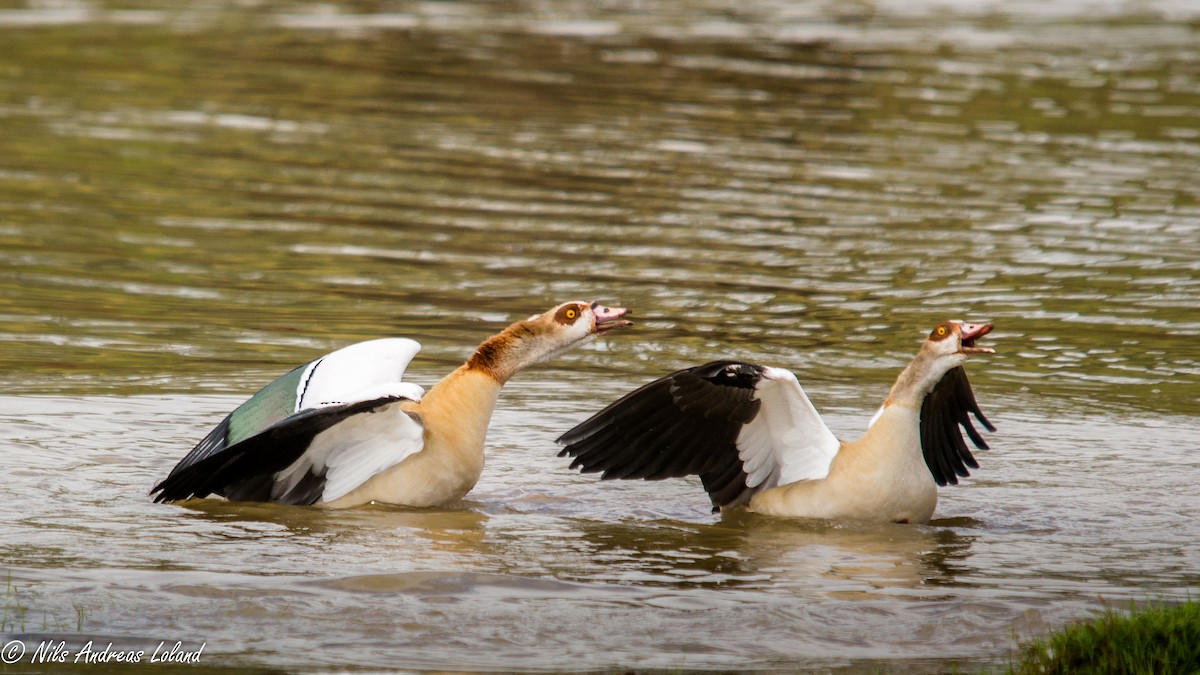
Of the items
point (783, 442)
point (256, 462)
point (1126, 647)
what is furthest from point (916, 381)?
point (256, 462)

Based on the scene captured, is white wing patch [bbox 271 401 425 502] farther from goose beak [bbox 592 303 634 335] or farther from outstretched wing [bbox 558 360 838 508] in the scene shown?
goose beak [bbox 592 303 634 335]

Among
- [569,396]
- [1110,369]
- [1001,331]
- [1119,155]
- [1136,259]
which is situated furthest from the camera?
[1119,155]

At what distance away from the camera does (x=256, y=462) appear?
8828 mm

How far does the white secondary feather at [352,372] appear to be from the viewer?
8.91 m

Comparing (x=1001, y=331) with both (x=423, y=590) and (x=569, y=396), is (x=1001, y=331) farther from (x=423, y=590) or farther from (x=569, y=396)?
(x=423, y=590)

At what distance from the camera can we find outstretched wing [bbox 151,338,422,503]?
856cm

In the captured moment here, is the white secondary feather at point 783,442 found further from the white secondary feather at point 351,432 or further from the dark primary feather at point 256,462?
the dark primary feather at point 256,462

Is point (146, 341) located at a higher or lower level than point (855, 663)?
lower

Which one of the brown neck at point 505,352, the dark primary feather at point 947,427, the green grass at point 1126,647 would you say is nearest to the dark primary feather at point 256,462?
the brown neck at point 505,352

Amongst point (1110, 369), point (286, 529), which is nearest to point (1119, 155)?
point (1110, 369)

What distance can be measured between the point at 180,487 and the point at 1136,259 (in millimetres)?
10516

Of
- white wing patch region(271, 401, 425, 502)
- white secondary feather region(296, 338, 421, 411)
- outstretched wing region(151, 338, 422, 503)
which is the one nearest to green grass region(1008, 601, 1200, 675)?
outstretched wing region(151, 338, 422, 503)

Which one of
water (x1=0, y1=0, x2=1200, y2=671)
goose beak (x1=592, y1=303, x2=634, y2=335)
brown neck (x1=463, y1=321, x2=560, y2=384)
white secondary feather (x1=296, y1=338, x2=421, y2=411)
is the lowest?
water (x1=0, y1=0, x2=1200, y2=671)

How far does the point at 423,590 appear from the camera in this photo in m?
7.50
